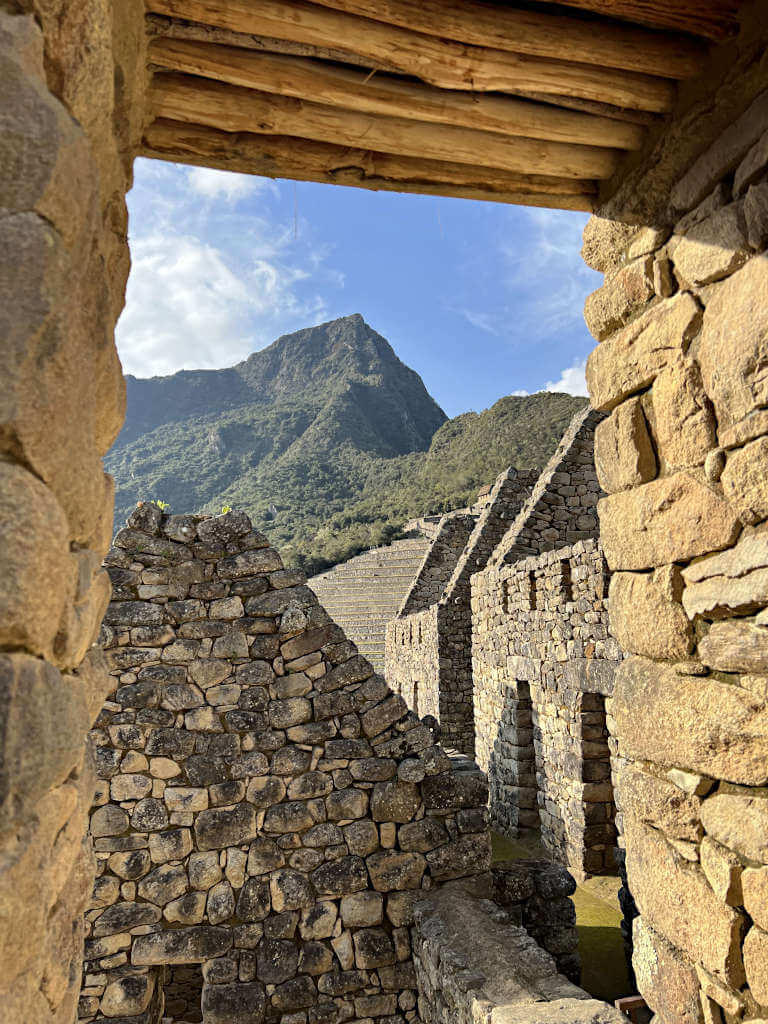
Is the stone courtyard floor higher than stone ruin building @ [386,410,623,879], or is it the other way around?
stone ruin building @ [386,410,623,879]

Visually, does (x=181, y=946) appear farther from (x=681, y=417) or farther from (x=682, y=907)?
(x=681, y=417)

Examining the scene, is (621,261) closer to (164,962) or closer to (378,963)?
(378,963)

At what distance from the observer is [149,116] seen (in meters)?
1.86

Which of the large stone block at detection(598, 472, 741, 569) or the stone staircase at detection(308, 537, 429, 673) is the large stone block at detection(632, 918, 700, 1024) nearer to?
the large stone block at detection(598, 472, 741, 569)

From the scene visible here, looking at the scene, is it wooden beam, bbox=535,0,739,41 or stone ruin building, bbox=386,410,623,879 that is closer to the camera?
wooden beam, bbox=535,0,739,41

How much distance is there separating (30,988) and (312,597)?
3.56m

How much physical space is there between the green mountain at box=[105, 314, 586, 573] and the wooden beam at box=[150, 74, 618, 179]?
27.7 m

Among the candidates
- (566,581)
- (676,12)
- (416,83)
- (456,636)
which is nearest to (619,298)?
(676,12)

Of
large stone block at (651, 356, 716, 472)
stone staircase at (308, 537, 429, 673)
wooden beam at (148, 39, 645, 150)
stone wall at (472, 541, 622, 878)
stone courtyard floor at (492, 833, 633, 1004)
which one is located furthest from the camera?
stone staircase at (308, 537, 429, 673)

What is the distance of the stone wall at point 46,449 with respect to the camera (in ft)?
2.98

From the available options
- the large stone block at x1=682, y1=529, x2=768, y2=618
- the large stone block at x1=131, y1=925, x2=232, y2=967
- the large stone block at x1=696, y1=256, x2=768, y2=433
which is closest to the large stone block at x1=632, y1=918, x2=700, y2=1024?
the large stone block at x1=682, y1=529, x2=768, y2=618

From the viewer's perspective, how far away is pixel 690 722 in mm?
1916

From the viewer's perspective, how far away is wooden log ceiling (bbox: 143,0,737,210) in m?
1.70

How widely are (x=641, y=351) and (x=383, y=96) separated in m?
1.11
